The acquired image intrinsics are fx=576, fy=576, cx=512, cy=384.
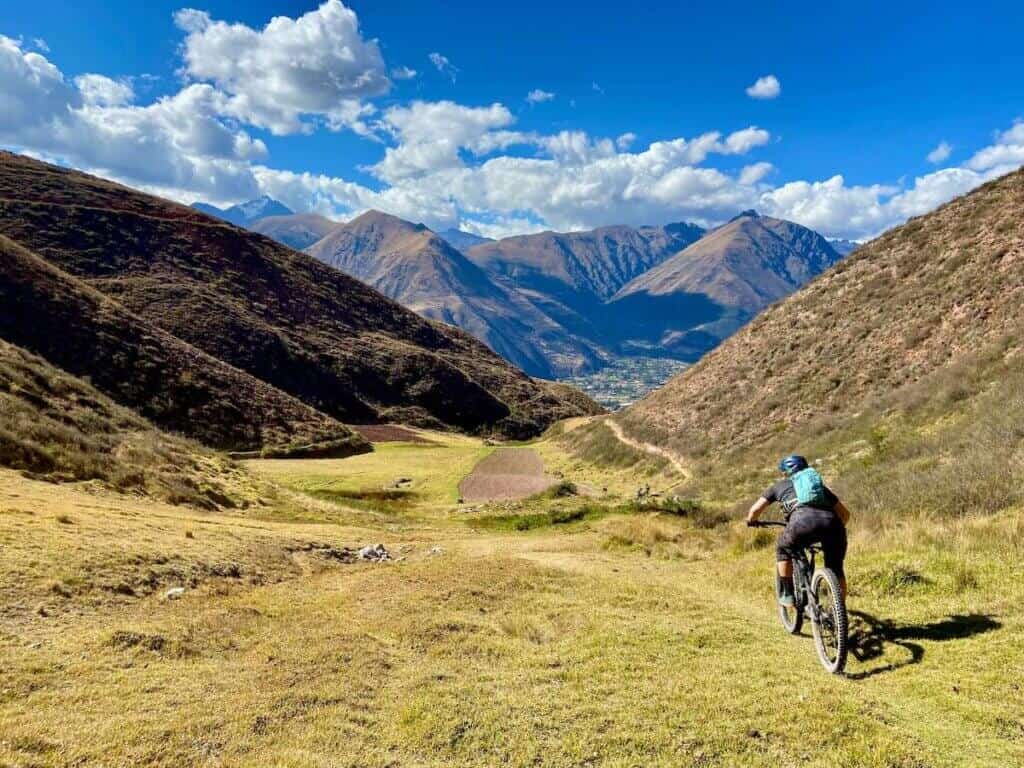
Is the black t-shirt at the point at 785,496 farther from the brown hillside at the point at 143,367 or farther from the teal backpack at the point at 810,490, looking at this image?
the brown hillside at the point at 143,367

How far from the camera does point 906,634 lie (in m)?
8.55

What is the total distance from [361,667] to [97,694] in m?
3.00

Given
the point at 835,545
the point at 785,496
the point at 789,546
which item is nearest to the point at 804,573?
the point at 789,546

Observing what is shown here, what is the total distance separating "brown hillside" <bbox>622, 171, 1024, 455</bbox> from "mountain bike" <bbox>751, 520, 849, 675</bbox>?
20897 millimetres

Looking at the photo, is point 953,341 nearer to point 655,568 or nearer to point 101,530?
point 655,568

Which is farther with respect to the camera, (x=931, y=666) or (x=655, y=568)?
(x=655, y=568)

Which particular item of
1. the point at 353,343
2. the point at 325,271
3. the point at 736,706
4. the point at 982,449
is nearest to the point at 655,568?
the point at 982,449

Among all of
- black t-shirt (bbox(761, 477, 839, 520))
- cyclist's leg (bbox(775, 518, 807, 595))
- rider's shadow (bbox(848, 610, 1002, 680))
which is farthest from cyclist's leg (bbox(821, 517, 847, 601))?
rider's shadow (bbox(848, 610, 1002, 680))

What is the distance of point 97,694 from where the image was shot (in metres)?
6.51

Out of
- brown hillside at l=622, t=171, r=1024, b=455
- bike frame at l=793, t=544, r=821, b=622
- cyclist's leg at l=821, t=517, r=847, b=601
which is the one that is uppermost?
brown hillside at l=622, t=171, r=1024, b=455

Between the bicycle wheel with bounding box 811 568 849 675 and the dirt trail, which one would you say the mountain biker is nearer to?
the bicycle wheel with bounding box 811 568 849 675

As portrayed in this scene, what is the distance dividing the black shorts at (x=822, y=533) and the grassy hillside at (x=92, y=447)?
76.9 feet

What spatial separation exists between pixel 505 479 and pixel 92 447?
89.0 feet

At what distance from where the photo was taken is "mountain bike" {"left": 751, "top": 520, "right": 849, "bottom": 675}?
7773mm
